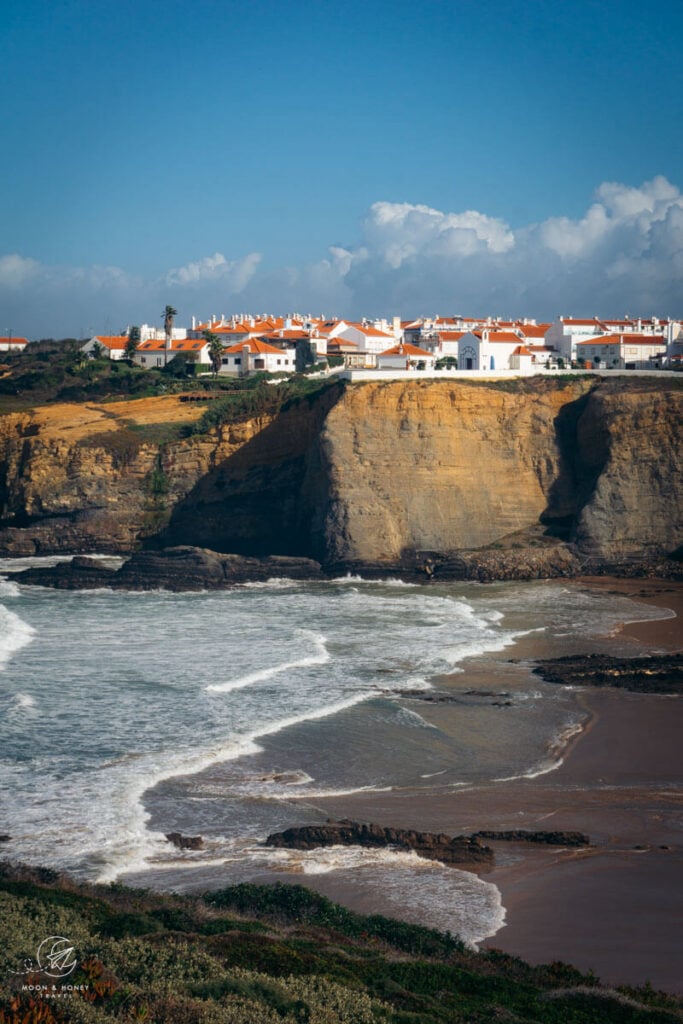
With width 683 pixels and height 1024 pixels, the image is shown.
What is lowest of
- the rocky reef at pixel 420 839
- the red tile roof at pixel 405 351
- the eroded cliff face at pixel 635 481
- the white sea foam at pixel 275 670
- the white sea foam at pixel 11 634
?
the rocky reef at pixel 420 839

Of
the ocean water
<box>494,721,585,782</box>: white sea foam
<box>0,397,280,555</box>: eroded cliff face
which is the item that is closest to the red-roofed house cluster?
<box>0,397,280,555</box>: eroded cliff face

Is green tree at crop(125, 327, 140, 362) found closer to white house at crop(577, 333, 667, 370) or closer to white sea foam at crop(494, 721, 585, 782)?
white house at crop(577, 333, 667, 370)

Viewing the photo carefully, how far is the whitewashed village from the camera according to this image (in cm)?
5888

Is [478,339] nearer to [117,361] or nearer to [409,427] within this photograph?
[409,427]

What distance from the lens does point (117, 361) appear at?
72812 millimetres

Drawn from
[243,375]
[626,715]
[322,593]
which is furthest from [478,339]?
[626,715]

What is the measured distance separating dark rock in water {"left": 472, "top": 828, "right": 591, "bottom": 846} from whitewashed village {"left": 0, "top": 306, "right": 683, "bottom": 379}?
32.3 meters

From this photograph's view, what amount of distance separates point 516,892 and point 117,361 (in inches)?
2397

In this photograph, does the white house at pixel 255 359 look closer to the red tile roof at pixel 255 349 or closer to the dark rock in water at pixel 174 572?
the red tile roof at pixel 255 349

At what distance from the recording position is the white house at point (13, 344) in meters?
98.4

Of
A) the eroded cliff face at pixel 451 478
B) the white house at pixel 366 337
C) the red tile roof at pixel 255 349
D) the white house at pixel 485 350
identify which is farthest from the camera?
the white house at pixel 366 337

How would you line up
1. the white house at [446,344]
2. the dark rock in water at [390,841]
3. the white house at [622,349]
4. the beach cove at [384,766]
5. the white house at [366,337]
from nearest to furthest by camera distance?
1. the beach cove at [384,766]
2. the dark rock in water at [390,841]
3. the white house at [622,349]
4. the white house at [446,344]
5. the white house at [366,337]

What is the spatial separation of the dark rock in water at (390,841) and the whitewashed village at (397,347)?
3267cm

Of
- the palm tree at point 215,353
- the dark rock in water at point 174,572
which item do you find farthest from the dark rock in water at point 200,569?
the palm tree at point 215,353
